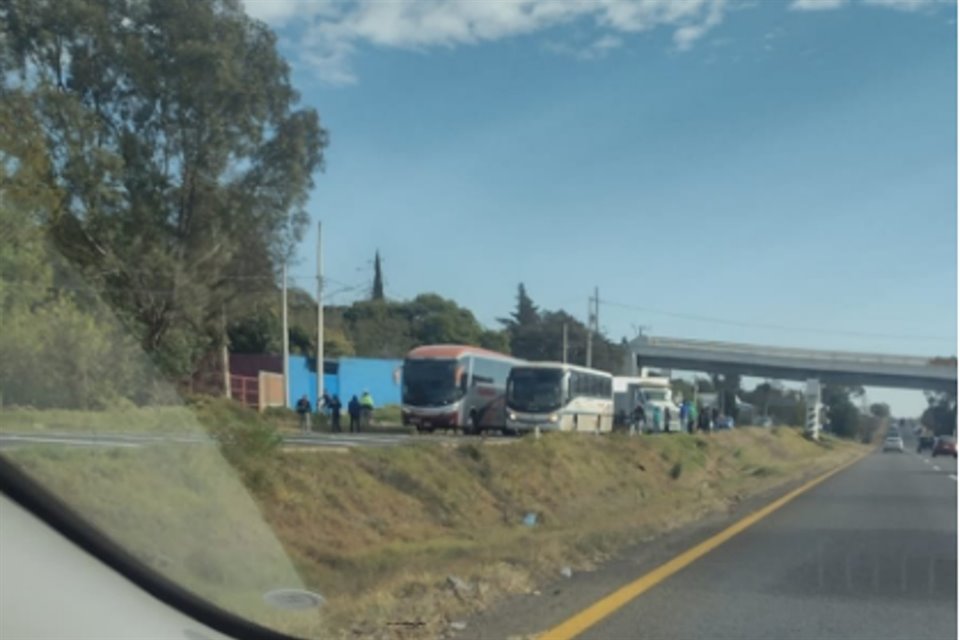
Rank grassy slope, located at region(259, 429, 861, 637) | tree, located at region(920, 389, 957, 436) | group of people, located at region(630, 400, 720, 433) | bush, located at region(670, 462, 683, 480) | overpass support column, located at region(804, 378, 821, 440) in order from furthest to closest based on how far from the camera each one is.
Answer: tree, located at region(920, 389, 957, 436) < overpass support column, located at region(804, 378, 821, 440) < group of people, located at region(630, 400, 720, 433) < bush, located at region(670, 462, 683, 480) < grassy slope, located at region(259, 429, 861, 637)

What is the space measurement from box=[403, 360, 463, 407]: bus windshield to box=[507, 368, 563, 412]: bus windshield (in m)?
7.36

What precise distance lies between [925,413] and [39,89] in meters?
130

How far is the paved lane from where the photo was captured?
8086 mm

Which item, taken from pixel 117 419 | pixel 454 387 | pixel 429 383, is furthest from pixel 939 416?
pixel 117 419

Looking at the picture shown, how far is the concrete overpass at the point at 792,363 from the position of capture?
2079 inches

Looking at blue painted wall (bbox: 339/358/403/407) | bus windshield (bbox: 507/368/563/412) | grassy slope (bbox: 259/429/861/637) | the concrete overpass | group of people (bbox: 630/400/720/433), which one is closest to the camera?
grassy slope (bbox: 259/429/861/637)

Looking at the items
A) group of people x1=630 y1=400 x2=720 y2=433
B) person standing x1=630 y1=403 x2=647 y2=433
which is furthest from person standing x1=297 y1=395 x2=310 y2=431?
group of people x1=630 y1=400 x2=720 y2=433

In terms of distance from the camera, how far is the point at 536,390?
→ 3581 cm

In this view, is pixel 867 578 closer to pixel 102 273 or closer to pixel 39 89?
pixel 102 273

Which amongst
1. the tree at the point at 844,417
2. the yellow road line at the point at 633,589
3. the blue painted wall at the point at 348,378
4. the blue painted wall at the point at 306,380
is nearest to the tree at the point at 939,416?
the tree at the point at 844,417

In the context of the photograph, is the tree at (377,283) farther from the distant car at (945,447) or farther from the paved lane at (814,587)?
the distant car at (945,447)

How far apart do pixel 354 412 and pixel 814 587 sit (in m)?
11.3

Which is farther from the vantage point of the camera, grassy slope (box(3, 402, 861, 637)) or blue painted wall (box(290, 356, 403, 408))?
blue painted wall (box(290, 356, 403, 408))

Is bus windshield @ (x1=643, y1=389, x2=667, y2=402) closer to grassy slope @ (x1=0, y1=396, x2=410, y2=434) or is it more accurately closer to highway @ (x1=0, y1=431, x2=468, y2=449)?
highway @ (x1=0, y1=431, x2=468, y2=449)
